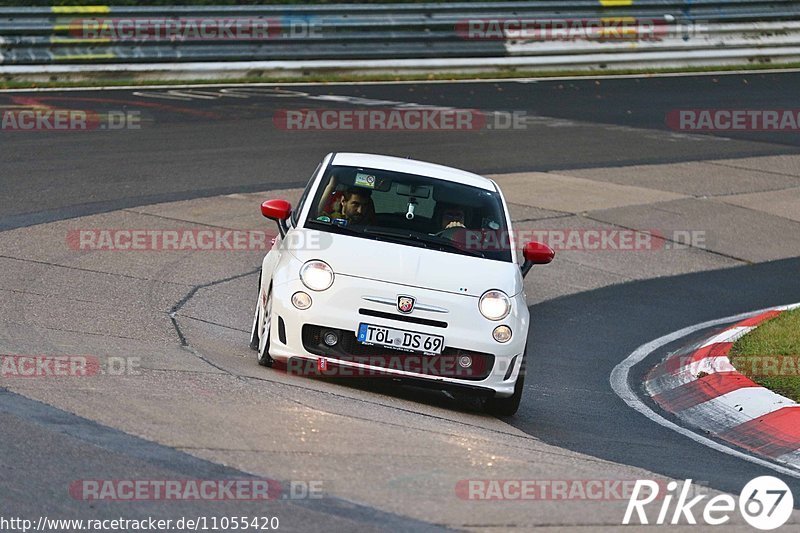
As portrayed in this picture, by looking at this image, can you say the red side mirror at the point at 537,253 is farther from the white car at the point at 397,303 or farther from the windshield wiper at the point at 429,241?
the windshield wiper at the point at 429,241

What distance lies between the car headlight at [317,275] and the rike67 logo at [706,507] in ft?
8.63

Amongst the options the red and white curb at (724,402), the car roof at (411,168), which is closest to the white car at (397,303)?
the car roof at (411,168)

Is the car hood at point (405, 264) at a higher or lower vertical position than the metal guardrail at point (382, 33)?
lower

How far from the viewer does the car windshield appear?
9.21 meters

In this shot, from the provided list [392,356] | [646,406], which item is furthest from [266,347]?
[646,406]

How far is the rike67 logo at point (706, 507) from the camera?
6.13 m

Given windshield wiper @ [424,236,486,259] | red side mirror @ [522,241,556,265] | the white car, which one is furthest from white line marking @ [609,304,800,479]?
windshield wiper @ [424,236,486,259]

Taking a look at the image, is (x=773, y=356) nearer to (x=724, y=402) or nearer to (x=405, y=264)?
(x=724, y=402)

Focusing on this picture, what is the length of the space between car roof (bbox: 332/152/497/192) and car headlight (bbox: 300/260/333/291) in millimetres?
1343

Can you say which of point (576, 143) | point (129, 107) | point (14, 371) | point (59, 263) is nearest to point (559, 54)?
point (576, 143)

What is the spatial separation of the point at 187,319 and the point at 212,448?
423 cm

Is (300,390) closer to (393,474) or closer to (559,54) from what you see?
(393,474)

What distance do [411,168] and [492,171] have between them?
8.41 metres

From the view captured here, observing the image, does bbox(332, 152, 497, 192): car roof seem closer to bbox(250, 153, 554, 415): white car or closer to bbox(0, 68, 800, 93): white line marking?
bbox(250, 153, 554, 415): white car
